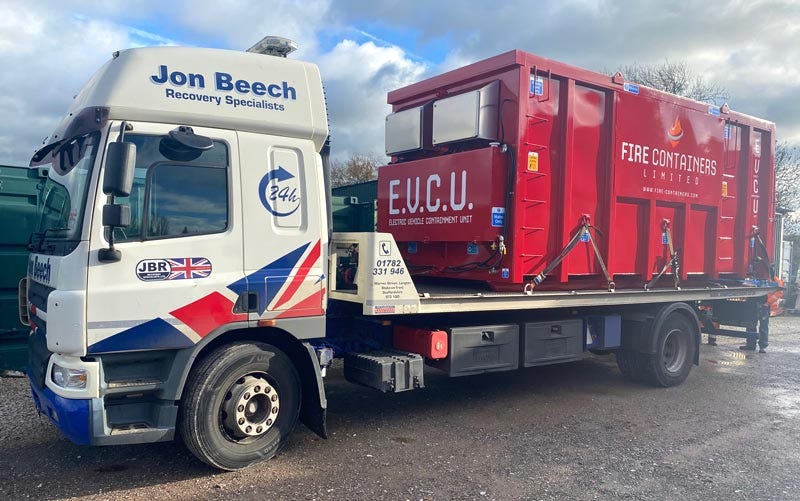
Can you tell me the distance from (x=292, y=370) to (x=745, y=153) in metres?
7.34

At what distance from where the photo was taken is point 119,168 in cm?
378

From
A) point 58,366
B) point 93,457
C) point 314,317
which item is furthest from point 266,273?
point 93,457

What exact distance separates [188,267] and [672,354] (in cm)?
648

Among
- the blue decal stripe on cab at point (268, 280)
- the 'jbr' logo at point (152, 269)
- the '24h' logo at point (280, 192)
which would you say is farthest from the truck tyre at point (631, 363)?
the 'jbr' logo at point (152, 269)

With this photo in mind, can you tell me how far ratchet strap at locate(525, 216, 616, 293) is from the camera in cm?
614

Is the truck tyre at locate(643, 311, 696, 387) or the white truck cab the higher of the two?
the white truck cab

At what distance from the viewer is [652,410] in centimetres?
656

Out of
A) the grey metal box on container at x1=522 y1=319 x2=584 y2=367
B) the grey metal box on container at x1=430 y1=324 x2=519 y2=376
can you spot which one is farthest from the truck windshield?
the grey metal box on container at x1=522 y1=319 x2=584 y2=367

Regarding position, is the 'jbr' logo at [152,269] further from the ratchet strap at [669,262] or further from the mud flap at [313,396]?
the ratchet strap at [669,262]

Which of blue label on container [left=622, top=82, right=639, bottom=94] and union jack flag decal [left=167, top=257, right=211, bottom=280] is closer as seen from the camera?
union jack flag decal [left=167, top=257, right=211, bottom=280]

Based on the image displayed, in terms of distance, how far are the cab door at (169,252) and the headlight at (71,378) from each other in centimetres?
20

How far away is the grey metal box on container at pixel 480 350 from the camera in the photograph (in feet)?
18.5

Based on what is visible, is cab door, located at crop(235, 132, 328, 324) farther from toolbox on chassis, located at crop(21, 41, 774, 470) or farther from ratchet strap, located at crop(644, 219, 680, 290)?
ratchet strap, located at crop(644, 219, 680, 290)

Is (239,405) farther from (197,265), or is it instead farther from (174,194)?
(174,194)
